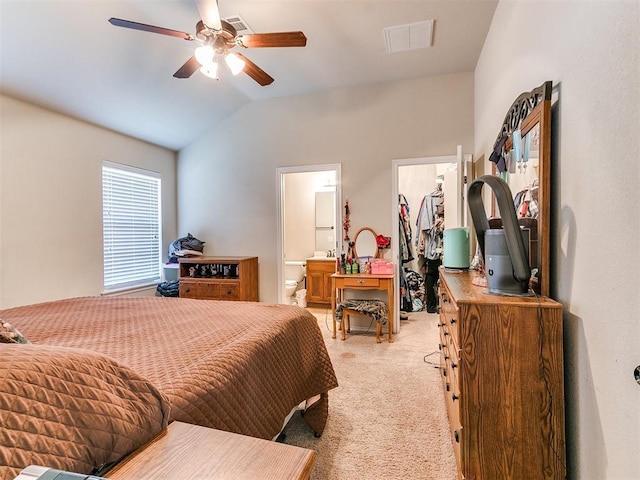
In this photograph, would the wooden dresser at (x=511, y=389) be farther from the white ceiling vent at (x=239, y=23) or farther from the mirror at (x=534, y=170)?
the white ceiling vent at (x=239, y=23)

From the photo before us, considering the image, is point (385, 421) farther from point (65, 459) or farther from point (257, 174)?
point (257, 174)

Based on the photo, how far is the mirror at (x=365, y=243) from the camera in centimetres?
386

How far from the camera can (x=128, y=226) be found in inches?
158

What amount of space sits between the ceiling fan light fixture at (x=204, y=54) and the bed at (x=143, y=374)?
1669 mm

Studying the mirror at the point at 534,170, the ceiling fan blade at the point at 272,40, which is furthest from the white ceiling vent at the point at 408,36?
the mirror at the point at 534,170

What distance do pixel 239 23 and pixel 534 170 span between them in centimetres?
251

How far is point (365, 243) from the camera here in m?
3.92

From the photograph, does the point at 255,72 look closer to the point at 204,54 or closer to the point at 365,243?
the point at 204,54

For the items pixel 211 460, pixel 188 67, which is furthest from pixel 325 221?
pixel 211 460

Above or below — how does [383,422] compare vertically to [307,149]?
below

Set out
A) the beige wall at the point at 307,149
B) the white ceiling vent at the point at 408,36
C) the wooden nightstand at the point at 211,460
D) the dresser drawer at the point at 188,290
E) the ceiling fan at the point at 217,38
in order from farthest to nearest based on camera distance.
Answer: the dresser drawer at the point at 188,290 → the beige wall at the point at 307,149 → the white ceiling vent at the point at 408,36 → the ceiling fan at the point at 217,38 → the wooden nightstand at the point at 211,460

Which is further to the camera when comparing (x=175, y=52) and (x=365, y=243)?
(x=365, y=243)

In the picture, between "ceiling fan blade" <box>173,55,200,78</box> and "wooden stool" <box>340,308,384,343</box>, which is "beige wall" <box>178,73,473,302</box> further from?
"ceiling fan blade" <box>173,55,200,78</box>

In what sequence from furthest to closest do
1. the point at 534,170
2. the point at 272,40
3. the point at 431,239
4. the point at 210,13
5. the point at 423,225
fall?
the point at 423,225, the point at 431,239, the point at 272,40, the point at 210,13, the point at 534,170
